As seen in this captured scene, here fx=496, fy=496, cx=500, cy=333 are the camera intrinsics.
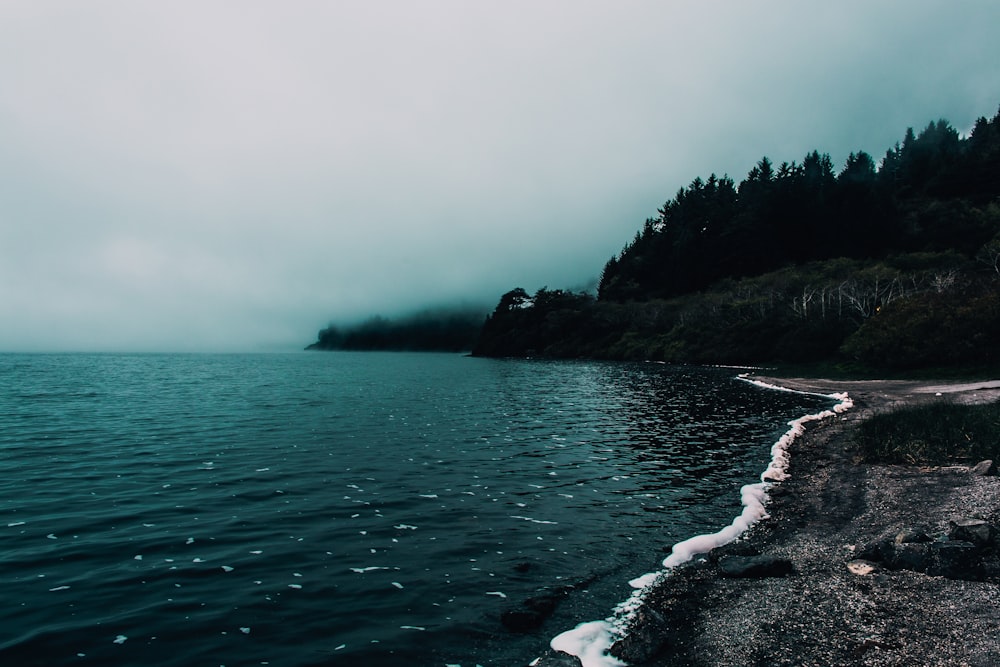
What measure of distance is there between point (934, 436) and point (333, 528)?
22.2 m

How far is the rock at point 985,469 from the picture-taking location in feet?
48.5

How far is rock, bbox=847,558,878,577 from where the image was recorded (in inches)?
398

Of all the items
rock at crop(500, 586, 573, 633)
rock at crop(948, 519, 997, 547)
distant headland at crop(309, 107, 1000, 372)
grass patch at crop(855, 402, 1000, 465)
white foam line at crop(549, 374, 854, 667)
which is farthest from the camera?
distant headland at crop(309, 107, 1000, 372)

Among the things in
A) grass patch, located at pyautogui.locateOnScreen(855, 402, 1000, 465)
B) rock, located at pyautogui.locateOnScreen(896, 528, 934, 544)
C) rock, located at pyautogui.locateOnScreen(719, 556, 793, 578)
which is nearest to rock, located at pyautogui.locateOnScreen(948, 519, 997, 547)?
rock, located at pyautogui.locateOnScreen(896, 528, 934, 544)

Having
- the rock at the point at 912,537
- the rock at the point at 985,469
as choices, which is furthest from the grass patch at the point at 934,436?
the rock at the point at 912,537

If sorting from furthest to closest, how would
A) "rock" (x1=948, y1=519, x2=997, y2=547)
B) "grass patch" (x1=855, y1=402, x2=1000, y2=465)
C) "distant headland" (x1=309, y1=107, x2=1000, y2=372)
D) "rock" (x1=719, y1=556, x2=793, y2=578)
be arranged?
"distant headland" (x1=309, y1=107, x2=1000, y2=372) → "grass patch" (x1=855, y1=402, x2=1000, y2=465) → "rock" (x1=719, y1=556, x2=793, y2=578) → "rock" (x1=948, y1=519, x2=997, y2=547)

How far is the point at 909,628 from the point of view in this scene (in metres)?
7.84

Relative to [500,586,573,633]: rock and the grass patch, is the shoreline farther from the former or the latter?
the grass patch

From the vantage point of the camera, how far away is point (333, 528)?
14.3 meters

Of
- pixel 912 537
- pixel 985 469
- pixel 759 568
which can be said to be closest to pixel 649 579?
pixel 759 568

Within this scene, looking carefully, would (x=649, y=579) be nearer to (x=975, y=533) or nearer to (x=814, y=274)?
(x=975, y=533)

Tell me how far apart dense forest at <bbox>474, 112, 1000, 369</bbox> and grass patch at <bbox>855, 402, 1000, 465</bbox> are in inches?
1325

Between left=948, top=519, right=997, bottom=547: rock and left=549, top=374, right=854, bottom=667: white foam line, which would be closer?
left=549, top=374, right=854, bottom=667: white foam line

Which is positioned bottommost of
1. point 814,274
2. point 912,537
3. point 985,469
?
point 912,537
